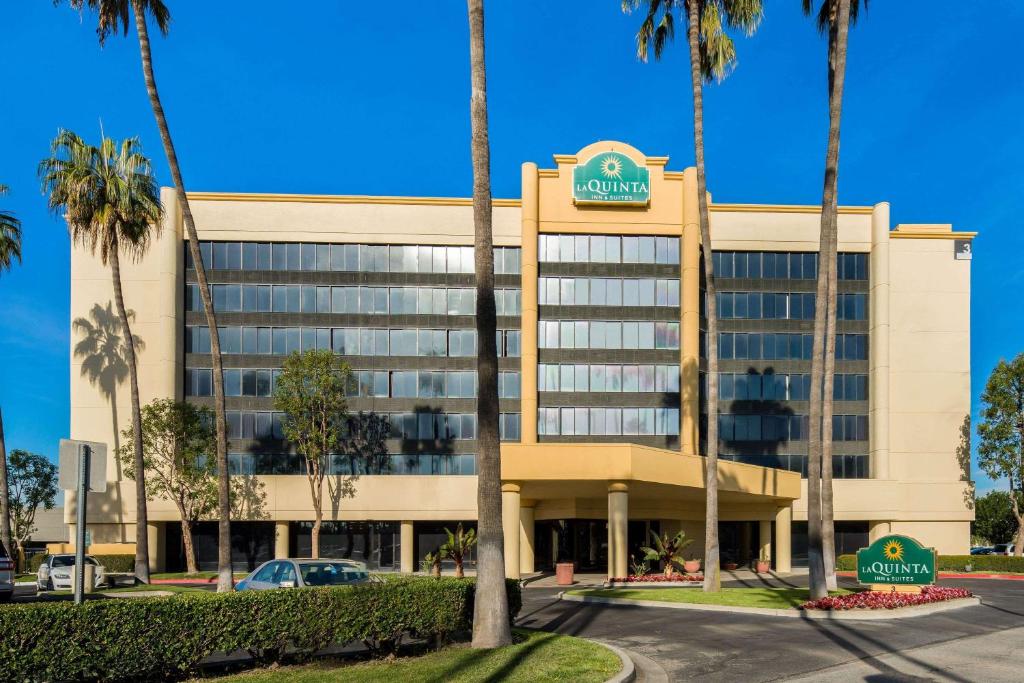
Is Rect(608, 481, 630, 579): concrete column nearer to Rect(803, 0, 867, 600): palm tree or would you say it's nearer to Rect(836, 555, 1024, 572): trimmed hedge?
Rect(803, 0, 867, 600): palm tree

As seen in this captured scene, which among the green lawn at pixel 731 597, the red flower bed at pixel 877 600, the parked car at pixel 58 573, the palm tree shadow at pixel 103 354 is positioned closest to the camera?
the red flower bed at pixel 877 600

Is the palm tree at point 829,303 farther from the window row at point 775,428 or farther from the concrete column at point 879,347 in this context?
the concrete column at point 879,347

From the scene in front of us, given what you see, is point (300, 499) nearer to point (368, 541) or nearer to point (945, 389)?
point (368, 541)

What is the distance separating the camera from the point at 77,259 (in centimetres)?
5453

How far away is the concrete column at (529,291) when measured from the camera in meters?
54.4

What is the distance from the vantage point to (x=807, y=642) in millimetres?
18031

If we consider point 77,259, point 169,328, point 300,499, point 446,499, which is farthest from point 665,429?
point 77,259

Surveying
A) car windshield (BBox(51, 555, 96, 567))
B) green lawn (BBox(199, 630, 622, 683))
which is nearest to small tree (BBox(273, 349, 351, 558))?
car windshield (BBox(51, 555, 96, 567))

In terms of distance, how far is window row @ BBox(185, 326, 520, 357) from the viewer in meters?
55.4

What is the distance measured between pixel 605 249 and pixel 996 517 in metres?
47.8

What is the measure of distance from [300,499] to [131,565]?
31.0 ft

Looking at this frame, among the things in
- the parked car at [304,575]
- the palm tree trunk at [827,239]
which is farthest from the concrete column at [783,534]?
the parked car at [304,575]

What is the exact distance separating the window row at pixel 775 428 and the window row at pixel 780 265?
8.80 m

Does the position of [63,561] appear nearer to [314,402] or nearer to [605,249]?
[314,402]
